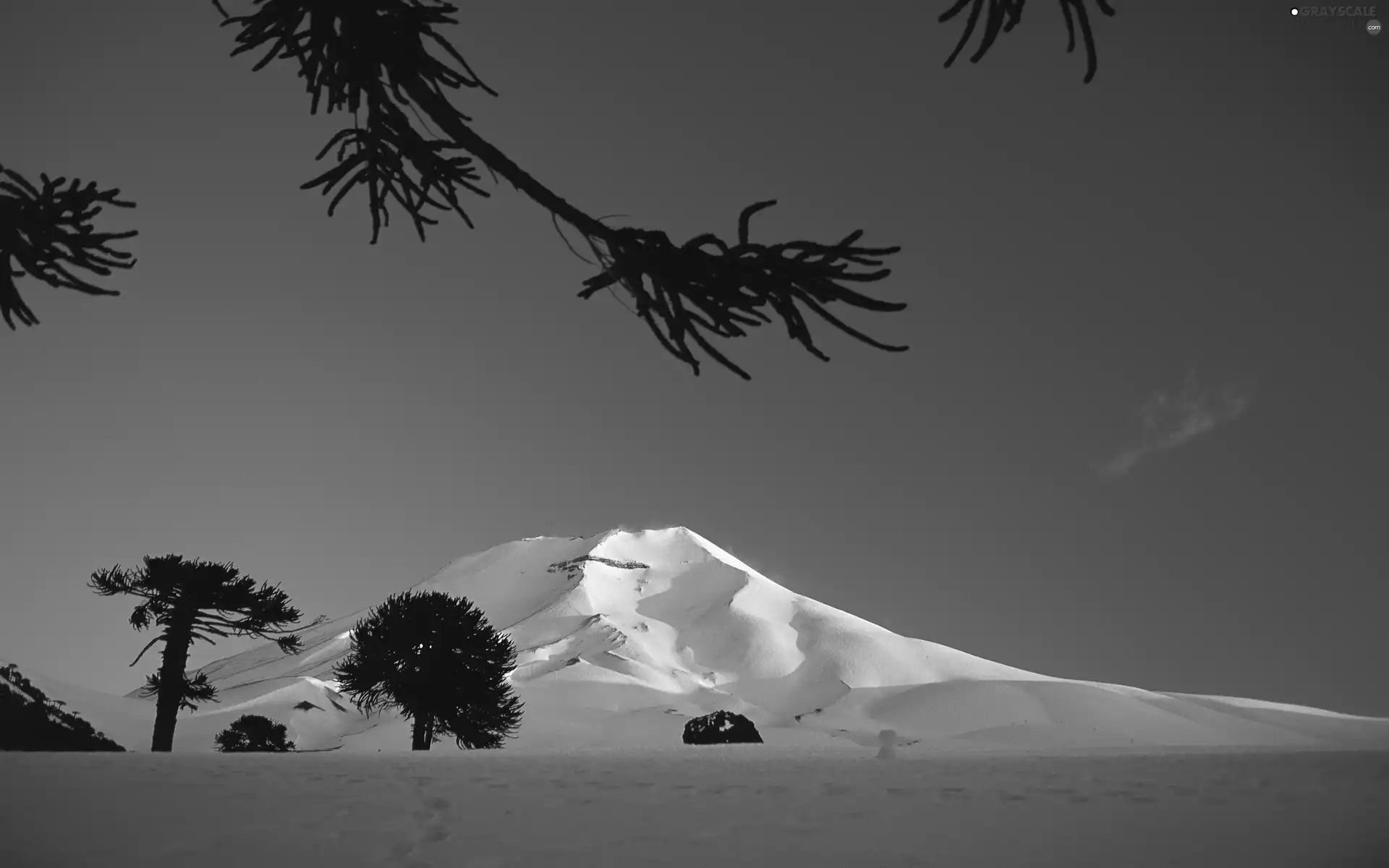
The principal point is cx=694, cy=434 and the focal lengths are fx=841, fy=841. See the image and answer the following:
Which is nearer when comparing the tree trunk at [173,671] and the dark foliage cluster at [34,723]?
the dark foliage cluster at [34,723]

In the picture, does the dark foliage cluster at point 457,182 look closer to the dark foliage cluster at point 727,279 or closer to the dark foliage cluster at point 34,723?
the dark foliage cluster at point 727,279

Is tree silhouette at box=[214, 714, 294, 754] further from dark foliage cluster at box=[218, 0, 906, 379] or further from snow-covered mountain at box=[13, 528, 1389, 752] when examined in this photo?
dark foliage cluster at box=[218, 0, 906, 379]

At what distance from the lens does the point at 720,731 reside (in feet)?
96.0

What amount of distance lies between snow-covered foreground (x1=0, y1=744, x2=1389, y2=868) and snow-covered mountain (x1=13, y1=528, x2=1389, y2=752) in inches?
1148

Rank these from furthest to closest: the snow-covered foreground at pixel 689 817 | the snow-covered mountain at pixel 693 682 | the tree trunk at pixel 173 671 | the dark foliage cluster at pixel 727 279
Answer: the snow-covered mountain at pixel 693 682 → the tree trunk at pixel 173 671 → the snow-covered foreground at pixel 689 817 → the dark foliage cluster at pixel 727 279

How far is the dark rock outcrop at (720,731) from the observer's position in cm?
2880

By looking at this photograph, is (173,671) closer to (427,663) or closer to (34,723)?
(34,723)

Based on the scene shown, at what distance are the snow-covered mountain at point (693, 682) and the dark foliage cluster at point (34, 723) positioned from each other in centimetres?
751

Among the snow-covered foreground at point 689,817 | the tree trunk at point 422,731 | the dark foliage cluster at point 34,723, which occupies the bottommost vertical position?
the snow-covered foreground at point 689,817

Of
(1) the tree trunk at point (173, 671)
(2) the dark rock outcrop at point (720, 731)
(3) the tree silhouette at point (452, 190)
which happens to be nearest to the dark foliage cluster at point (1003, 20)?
(3) the tree silhouette at point (452, 190)

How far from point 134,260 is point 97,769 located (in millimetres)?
6688

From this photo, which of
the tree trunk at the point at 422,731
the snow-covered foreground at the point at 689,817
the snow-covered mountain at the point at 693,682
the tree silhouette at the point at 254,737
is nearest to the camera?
the snow-covered foreground at the point at 689,817

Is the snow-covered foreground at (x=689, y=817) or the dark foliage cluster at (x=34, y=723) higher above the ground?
the dark foliage cluster at (x=34, y=723)

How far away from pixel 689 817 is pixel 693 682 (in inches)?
4236
